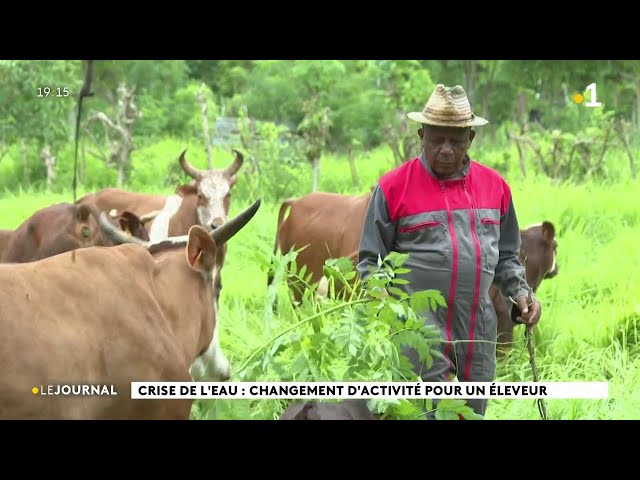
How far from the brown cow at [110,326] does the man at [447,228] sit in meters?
0.53

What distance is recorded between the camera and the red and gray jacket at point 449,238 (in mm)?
4148

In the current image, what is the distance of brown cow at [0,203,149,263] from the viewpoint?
5.84 meters

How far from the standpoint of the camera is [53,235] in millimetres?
5875

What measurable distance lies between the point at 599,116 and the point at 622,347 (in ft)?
9.03

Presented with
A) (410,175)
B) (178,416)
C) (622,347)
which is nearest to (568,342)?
(622,347)

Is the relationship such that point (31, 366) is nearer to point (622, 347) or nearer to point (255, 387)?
point (255, 387)

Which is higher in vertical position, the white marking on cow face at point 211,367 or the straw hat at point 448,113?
the straw hat at point 448,113

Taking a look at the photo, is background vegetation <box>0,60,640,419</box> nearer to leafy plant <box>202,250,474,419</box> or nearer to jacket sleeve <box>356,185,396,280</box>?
leafy plant <box>202,250,474,419</box>

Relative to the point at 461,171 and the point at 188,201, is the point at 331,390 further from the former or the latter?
the point at 188,201

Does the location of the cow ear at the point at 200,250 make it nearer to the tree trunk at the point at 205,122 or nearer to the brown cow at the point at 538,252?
the brown cow at the point at 538,252

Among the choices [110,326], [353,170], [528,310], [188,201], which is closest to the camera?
[110,326]

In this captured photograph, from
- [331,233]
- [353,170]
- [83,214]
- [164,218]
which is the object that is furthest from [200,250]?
[353,170]

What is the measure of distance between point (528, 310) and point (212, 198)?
4.51 m
